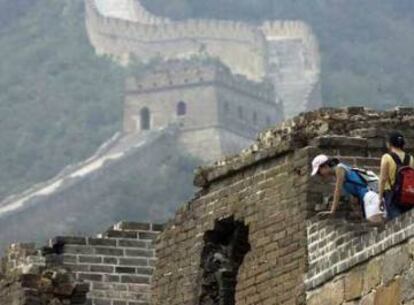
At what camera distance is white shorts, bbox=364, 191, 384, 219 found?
12.2m

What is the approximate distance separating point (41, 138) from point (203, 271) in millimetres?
177845

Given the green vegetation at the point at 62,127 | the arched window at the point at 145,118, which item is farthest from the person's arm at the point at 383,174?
the green vegetation at the point at 62,127

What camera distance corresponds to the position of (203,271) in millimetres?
13953

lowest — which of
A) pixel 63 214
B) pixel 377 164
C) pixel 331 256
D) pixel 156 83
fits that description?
pixel 331 256

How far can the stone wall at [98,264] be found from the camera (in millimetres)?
15828

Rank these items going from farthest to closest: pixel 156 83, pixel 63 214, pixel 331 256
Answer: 1. pixel 156 83
2. pixel 63 214
3. pixel 331 256

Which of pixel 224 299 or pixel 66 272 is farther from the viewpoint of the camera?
pixel 66 272

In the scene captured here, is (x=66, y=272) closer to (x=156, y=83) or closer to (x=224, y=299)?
(x=224, y=299)

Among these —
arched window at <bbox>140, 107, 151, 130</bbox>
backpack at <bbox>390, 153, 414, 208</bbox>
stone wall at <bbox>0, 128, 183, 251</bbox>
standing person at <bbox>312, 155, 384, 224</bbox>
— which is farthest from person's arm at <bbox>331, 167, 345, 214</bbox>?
arched window at <bbox>140, 107, 151, 130</bbox>

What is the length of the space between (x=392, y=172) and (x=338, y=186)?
40 cm

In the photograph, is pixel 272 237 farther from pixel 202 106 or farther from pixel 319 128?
pixel 202 106

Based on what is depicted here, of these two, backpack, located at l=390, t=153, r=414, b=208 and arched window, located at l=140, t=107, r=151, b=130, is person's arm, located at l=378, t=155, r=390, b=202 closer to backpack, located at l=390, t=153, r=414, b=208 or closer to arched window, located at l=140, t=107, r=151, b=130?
backpack, located at l=390, t=153, r=414, b=208

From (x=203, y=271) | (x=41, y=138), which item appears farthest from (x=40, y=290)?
(x=41, y=138)

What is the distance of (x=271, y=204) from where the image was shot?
1350cm
